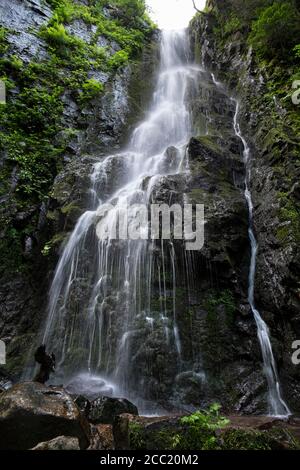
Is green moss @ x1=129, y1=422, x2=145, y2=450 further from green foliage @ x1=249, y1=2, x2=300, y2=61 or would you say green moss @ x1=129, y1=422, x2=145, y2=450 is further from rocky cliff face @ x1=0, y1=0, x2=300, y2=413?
green foliage @ x1=249, y1=2, x2=300, y2=61

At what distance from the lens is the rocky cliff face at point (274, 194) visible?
642 cm

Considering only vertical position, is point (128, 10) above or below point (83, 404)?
above

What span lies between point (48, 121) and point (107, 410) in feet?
37.0

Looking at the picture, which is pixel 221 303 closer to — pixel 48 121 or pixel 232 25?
pixel 48 121

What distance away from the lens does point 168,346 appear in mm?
6344

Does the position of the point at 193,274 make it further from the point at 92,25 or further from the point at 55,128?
the point at 92,25

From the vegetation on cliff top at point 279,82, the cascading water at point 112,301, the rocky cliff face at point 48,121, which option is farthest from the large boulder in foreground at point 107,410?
the vegetation on cliff top at point 279,82

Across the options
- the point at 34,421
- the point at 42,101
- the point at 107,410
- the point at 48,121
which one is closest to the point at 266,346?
the point at 107,410

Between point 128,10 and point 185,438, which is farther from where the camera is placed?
point 128,10

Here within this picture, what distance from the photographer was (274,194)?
26.0ft

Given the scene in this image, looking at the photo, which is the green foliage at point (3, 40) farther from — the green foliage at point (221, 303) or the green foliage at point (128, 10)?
the green foliage at point (221, 303)

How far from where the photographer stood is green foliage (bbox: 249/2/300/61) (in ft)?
31.9

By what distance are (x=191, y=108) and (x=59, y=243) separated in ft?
27.8

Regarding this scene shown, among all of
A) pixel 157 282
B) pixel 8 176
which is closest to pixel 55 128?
pixel 8 176
